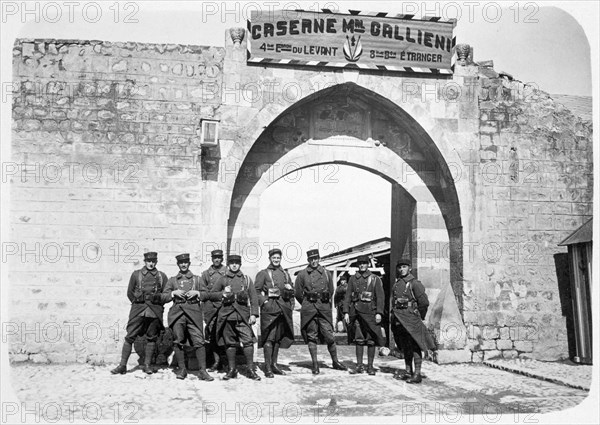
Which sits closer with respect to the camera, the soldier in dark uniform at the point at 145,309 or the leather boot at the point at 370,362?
the soldier in dark uniform at the point at 145,309

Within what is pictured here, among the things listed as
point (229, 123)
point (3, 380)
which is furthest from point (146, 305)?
point (229, 123)

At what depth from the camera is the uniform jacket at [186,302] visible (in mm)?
8352

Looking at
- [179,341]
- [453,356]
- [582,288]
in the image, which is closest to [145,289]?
[179,341]

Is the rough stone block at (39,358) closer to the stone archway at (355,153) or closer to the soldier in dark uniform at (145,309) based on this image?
the soldier in dark uniform at (145,309)

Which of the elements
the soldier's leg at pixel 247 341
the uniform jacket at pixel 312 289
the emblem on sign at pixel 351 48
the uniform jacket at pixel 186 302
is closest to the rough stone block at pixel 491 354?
the uniform jacket at pixel 312 289

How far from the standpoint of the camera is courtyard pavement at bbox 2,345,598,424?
6.74 metres

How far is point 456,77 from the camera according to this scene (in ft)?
34.5

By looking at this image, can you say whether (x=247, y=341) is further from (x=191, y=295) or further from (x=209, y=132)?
(x=209, y=132)

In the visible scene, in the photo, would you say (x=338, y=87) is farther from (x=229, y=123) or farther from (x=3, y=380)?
(x=3, y=380)

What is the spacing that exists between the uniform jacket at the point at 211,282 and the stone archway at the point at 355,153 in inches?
65.9

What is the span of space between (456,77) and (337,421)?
6060 millimetres

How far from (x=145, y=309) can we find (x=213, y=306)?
2.79 ft

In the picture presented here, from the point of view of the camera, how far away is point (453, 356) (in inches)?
393

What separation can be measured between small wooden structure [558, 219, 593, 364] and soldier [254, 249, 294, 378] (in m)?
4.33
